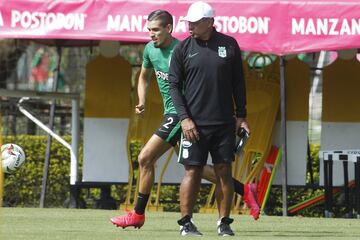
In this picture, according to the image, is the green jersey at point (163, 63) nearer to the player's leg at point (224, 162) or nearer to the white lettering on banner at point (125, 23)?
the player's leg at point (224, 162)

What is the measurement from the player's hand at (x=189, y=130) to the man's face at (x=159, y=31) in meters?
1.19

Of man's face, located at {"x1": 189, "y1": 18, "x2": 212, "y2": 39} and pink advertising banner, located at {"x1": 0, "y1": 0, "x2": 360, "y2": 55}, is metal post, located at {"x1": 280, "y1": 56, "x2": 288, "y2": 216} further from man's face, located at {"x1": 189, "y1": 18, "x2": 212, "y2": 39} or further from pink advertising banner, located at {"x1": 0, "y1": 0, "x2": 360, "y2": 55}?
man's face, located at {"x1": 189, "y1": 18, "x2": 212, "y2": 39}

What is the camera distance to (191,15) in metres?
10.2

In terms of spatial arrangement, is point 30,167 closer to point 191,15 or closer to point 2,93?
point 2,93

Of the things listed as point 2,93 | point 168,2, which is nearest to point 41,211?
point 2,93

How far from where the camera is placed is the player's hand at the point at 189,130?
33.4 feet

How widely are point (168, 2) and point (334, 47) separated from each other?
1977 mm

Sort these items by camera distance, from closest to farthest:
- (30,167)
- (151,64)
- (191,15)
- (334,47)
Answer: (191,15), (151,64), (334,47), (30,167)

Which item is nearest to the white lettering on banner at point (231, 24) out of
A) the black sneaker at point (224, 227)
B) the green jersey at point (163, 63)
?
the green jersey at point (163, 63)

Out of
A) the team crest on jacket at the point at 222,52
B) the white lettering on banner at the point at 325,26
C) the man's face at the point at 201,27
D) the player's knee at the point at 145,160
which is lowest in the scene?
the player's knee at the point at 145,160

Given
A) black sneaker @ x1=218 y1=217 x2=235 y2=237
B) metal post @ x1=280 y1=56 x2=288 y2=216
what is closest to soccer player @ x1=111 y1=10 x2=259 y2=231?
black sneaker @ x1=218 y1=217 x2=235 y2=237

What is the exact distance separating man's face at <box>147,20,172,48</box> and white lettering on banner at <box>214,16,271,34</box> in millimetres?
2647

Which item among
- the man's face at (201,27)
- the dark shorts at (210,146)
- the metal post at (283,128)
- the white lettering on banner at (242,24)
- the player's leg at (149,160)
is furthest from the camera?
the metal post at (283,128)

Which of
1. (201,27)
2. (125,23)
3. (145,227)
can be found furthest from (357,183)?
(201,27)
